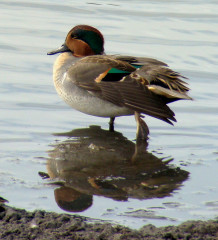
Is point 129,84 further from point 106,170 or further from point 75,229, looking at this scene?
point 75,229

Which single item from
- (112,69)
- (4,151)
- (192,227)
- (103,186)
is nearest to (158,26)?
(112,69)

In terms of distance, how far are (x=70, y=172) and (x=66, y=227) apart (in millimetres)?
1687

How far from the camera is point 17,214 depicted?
4.86 m

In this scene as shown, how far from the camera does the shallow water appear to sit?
5.69m

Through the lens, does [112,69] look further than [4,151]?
Yes

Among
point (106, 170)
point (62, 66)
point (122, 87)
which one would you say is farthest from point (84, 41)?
point (106, 170)

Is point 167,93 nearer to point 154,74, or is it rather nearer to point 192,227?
point 154,74

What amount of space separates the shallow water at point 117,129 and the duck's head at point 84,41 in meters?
0.77

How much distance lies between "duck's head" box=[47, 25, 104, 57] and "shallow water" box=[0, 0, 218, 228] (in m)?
0.77

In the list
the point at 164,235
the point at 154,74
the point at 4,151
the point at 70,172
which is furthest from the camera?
the point at 154,74

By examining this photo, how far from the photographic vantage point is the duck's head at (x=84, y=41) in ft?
27.5

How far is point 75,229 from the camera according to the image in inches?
187

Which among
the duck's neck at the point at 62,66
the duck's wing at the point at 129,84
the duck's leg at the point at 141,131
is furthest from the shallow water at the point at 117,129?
the duck's neck at the point at 62,66

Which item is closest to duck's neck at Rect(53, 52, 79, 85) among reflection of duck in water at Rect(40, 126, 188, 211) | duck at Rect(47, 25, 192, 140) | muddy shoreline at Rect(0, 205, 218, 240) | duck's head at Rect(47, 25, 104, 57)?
duck at Rect(47, 25, 192, 140)
